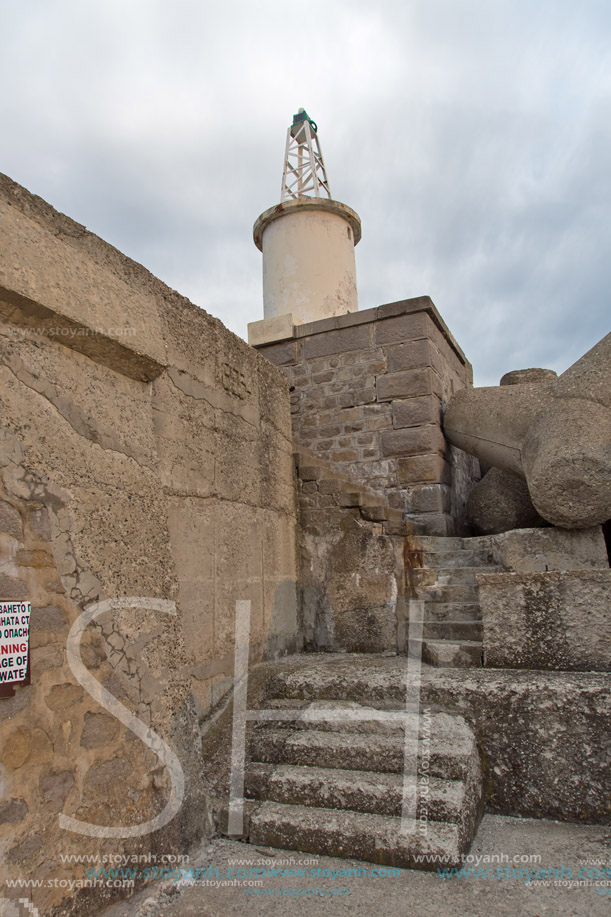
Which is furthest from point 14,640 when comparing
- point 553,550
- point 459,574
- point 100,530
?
point 553,550

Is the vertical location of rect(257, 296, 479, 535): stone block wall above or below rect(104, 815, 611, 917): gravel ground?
above

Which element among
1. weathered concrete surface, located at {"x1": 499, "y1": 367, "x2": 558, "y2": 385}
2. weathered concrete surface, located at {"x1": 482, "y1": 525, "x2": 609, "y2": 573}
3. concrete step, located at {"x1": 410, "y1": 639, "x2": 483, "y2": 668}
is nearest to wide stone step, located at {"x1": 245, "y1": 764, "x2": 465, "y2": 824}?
concrete step, located at {"x1": 410, "y1": 639, "x2": 483, "y2": 668}

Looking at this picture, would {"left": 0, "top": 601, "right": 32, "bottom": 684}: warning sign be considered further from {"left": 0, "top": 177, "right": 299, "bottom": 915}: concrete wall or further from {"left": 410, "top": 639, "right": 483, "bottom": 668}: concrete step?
{"left": 410, "top": 639, "right": 483, "bottom": 668}: concrete step

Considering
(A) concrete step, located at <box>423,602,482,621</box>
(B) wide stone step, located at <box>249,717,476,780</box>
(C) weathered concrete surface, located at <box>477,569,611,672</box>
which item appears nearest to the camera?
(B) wide stone step, located at <box>249,717,476,780</box>

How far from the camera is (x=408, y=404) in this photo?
499cm

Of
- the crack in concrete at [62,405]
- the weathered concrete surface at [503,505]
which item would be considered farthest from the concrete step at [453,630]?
the crack in concrete at [62,405]

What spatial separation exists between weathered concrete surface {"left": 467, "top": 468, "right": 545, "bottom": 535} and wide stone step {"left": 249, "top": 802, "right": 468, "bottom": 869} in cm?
280

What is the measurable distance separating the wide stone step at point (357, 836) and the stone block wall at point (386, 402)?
270 centimetres

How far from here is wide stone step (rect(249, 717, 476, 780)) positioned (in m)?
2.31

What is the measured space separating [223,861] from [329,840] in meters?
0.38

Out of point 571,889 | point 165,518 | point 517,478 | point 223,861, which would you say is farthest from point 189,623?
point 517,478

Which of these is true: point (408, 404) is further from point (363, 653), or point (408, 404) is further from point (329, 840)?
point (329, 840)

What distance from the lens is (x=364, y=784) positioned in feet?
7.50

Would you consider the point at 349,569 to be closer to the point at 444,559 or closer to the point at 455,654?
the point at 444,559
